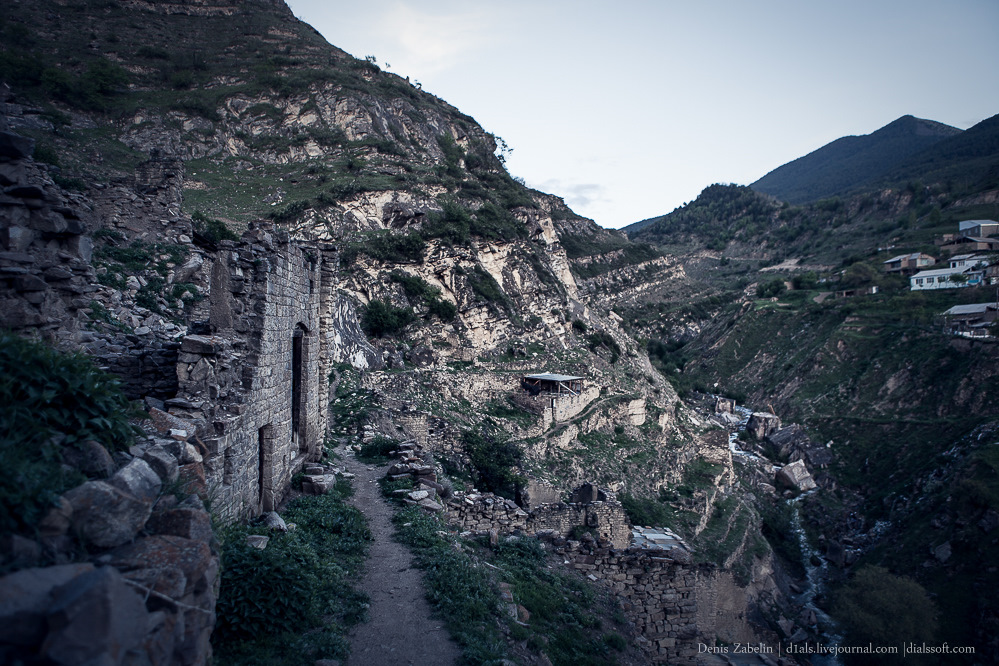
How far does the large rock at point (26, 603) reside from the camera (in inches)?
71.3

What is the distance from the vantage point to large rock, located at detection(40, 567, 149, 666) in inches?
72.2

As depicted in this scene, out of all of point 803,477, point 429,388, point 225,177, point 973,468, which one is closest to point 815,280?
point 803,477

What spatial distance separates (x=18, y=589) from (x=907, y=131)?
223 meters

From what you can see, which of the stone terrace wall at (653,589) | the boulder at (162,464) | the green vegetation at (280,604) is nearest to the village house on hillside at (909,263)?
the stone terrace wall at (653,589)

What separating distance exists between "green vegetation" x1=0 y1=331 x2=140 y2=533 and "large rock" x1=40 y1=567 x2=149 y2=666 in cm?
48

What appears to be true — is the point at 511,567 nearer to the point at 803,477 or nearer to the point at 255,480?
the point at 255,480

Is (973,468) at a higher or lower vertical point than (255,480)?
lower

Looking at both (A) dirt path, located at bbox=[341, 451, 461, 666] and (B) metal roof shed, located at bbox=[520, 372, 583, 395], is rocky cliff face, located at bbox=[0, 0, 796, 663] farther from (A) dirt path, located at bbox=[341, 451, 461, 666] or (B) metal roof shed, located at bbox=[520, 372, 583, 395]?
(A) dirt path, located at bbox=[341, 451, 461, 666]

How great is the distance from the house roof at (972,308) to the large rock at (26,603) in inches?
2100

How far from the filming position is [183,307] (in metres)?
14.0

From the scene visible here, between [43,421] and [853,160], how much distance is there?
208 metres

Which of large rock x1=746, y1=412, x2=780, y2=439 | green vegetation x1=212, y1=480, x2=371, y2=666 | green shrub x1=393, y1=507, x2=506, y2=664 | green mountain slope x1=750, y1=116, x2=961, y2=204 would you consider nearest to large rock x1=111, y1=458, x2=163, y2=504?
green vegetation x1=212, y1=480, x2=371, y2=666

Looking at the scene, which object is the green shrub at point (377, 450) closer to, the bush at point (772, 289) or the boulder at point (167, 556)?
the boulder at point (167, 556)

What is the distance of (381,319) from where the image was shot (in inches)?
946
